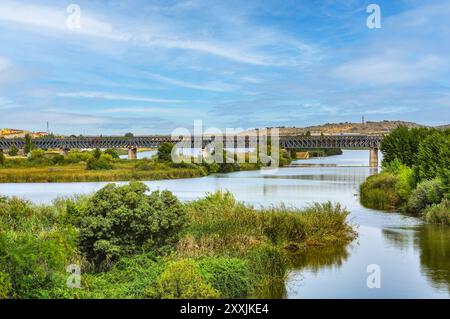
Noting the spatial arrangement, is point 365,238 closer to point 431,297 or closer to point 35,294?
point 431,297

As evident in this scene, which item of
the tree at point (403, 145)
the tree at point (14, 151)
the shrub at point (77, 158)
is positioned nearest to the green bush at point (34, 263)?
the tree at point (403, 145)

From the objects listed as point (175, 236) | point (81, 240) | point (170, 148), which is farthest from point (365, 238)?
point (170, 148)

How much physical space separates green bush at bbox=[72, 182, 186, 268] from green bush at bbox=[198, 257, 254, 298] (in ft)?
7.47

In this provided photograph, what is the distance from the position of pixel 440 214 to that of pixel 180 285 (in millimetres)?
26975

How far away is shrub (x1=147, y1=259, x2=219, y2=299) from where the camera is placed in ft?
54.7

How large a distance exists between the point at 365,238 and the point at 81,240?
57.7ft

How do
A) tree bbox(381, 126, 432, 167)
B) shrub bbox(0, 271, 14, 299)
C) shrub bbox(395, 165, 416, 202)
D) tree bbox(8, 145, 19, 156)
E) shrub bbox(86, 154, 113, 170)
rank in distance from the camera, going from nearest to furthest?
shrub bbox(0, 271, 14, 299) < shrub bbox(395, 165, 416, 202) < tree bbox(381, 126, 432, 167) < shrub bbox(86, 154, 113, 170) < tree bbox(8, 145, 19, 156)

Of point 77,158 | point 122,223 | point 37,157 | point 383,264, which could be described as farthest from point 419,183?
point 37,157

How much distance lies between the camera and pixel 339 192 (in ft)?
210

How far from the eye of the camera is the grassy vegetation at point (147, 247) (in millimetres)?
16797

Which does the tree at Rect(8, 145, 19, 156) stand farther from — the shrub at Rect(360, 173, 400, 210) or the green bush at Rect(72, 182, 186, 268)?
the green bush at Rect(72, 182, 186, 268)

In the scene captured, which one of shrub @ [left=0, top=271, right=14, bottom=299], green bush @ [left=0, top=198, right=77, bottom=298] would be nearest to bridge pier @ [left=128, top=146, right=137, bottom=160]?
green bush @ [left=0, top=198, right=77, bottom=298]

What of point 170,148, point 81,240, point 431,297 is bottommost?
point 431,297
